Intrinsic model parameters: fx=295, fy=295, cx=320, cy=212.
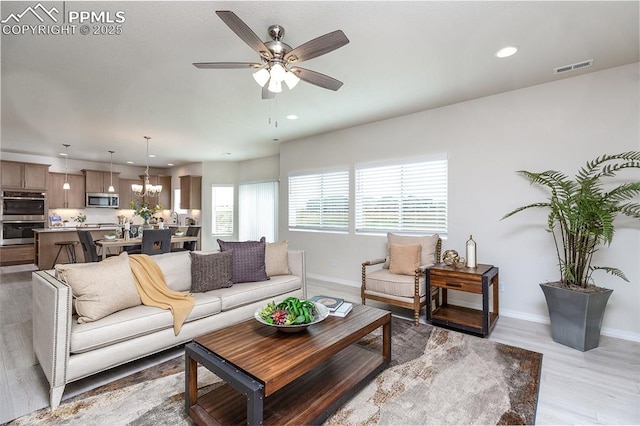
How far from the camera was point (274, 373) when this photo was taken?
1.55m

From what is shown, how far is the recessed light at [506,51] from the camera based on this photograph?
2680 mm

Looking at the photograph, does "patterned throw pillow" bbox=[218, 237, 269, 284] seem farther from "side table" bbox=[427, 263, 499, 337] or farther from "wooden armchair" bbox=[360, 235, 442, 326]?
"side table" bbox=[427, 263, 499, 337]

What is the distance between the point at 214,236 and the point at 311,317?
707 centimetres

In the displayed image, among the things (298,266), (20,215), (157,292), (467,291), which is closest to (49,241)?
(20,215)

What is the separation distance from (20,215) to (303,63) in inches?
313

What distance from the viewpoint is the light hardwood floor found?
1.93 m

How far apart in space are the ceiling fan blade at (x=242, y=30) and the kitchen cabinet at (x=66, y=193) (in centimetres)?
846

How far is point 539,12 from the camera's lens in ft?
7.23

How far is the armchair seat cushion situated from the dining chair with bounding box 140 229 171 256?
3.39 meters

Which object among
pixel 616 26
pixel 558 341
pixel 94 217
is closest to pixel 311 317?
pixel 558 341

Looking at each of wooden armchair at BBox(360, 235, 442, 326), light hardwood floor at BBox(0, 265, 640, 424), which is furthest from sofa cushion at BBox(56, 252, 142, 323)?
wooden armchair at BBox(360, 235, 442, 326)

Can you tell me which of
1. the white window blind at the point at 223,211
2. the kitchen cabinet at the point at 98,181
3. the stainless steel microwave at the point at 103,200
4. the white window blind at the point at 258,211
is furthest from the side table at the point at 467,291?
the kitchen cabinet at the point at 98,181

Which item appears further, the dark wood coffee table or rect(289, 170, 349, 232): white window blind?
rect(289, 170, 349, 232): white window blind

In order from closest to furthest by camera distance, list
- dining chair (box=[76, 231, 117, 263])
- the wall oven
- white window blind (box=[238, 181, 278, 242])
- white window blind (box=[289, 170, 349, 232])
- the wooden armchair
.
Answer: the wooden armchair < dining chair (box=[76, 231, 117, 263]) < white window blind (box=[289, 170, 349, 232]) < the wall oven < white window blind (box=[238, 181, 278, 242])
